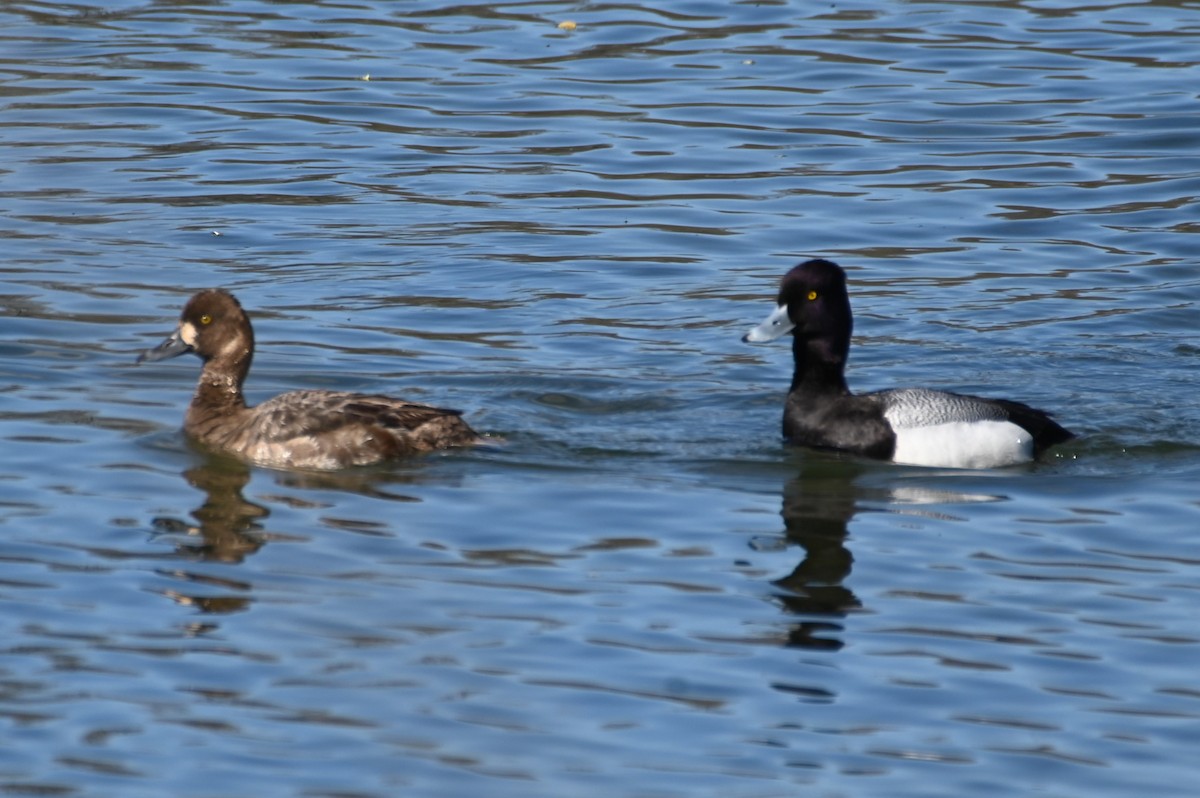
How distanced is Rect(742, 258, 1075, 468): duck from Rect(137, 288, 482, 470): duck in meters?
1.77

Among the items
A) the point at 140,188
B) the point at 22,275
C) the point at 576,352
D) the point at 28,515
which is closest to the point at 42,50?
the point at 140,188

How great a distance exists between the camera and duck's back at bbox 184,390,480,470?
1011 centimetres

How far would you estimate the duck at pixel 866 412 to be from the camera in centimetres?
1062

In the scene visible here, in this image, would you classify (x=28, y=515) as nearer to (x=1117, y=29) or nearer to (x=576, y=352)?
(x=576, y=352)

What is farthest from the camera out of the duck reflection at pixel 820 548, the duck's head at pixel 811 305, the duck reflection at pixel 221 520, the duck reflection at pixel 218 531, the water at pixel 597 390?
the duck's head at pixel 811 305

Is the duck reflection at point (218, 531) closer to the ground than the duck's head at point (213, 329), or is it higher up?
closer to the ground

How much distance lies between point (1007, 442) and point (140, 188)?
812 cm

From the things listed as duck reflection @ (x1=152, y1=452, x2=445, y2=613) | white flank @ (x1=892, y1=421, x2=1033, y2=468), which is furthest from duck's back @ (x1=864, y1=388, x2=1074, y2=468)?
duck reflection @ (x1=152, y1=452, x2=445, y2=613)

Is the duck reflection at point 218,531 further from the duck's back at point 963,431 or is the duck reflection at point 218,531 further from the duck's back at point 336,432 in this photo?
the duck's back at point 963,431

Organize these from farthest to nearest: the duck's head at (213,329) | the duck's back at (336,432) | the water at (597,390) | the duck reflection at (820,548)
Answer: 1. the duck's head at (213,329)
2. the duck's back at (336,432)
3. the duck reflection at (820,548)
4. the water at (597,390)

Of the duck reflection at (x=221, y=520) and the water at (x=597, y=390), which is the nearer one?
the water at (x=597, y=390)

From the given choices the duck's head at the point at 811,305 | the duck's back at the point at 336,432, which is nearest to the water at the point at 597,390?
the duck's back at the point at 336,432

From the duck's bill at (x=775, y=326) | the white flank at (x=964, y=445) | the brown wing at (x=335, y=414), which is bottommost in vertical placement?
the white flank at (x=964, y=445)

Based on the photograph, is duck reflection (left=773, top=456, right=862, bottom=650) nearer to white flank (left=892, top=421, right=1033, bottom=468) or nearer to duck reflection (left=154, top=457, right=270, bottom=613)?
white flank (left=892, top=421, right=1033, bottom=468)
